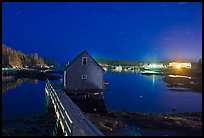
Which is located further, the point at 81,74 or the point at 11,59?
the point at 11,59

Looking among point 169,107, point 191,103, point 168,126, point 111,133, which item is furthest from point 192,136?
point 191,103

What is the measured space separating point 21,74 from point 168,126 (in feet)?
260

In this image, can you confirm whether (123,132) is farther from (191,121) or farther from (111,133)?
(191,121)

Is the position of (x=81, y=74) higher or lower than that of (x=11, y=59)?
lower

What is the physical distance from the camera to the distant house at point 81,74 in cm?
4094

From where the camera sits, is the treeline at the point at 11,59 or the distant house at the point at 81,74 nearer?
the distant house at the point at 81,74

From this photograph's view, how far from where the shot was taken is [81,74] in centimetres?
4109

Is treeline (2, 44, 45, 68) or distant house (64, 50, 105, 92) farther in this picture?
treeline (2, 44, 45, 68)

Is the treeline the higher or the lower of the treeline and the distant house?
the higher

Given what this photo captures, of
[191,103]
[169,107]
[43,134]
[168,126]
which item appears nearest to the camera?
[43,134]

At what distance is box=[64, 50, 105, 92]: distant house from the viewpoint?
40.9 meters

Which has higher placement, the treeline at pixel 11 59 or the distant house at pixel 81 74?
the treeline at pixel 11 59

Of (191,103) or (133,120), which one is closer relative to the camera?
(133,120)

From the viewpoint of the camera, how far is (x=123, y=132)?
23.4 m
